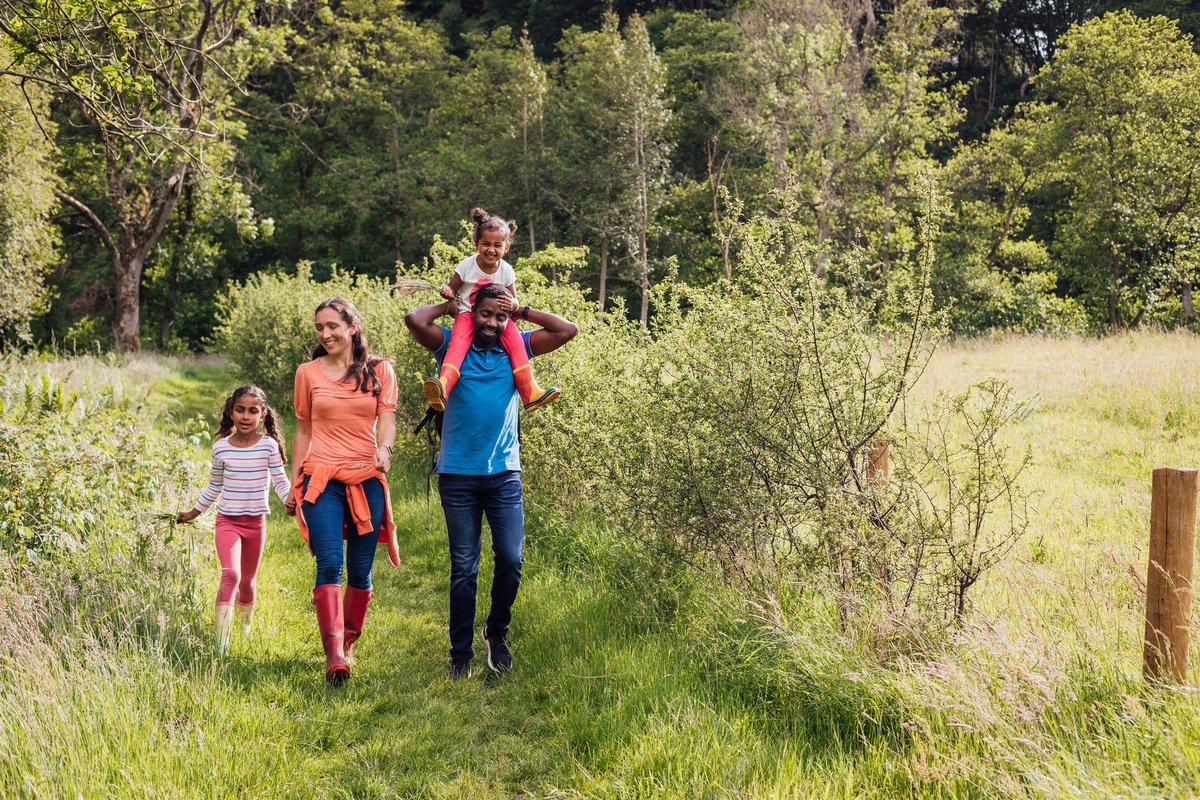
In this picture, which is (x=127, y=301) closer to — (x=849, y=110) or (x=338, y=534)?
(x=338, y=534)

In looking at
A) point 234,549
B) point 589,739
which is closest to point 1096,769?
point 589,739

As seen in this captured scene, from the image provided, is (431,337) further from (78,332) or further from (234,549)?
(78,332)

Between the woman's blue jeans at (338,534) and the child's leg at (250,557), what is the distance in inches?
29.4

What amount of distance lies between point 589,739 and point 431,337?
2.30 meters

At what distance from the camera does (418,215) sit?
4181cm

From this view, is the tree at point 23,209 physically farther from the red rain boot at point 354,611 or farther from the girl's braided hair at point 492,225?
A: the red rain boot at point 354,611

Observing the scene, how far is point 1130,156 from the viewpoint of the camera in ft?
94.6

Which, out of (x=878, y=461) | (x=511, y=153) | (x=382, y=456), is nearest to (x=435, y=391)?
(x=382, y=456)

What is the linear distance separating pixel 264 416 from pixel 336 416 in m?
1.02

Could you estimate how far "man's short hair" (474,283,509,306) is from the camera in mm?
4609

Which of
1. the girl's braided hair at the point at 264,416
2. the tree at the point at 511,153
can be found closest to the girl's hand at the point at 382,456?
the girl's braided hair at the point at 264,416

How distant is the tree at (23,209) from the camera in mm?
21094

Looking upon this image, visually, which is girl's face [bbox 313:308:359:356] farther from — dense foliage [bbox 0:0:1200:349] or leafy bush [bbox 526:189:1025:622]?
dense foliage [bbox 0:0:1200:349]

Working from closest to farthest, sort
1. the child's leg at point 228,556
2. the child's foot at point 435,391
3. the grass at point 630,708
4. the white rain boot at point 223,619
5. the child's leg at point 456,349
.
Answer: the grass at point 630,708 < the child's foot at point 435,391 < the child's leg at point 456,349 < the white rain boot at point 223,619 < the child's leg at point 228,556
